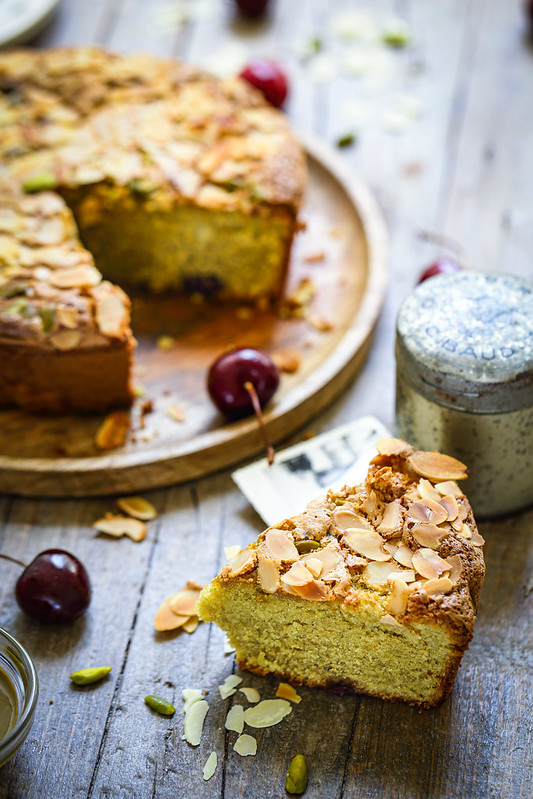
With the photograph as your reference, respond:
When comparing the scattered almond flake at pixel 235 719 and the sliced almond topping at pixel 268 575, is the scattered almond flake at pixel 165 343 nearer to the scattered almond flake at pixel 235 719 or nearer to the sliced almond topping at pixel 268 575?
the sliced almond topping at pixel 268 575

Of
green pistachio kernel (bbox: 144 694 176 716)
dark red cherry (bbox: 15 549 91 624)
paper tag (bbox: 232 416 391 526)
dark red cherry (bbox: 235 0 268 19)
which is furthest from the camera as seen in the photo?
dark red cherry (bbox: 235 0 268 19)

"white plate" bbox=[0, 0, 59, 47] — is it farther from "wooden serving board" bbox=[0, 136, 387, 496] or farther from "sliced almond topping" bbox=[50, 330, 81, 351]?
"sliced almond topping" bbox=[50, 330, 81, 351]

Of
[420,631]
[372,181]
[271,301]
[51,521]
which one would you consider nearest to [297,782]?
[420,631]

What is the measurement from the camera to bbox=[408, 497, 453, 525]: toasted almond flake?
1.98 m

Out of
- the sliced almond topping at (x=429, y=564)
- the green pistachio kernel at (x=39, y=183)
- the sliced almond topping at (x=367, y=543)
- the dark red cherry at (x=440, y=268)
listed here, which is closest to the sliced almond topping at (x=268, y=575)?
the sliced almond topping at (x=367, y=543)

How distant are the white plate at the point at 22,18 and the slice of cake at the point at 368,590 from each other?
294 centimetres

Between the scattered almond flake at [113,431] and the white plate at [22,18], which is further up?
the white plate at [22,18]

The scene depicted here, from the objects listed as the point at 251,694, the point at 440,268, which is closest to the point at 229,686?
→ the point at 251,694

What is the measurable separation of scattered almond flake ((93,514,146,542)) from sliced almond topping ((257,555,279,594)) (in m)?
0.65

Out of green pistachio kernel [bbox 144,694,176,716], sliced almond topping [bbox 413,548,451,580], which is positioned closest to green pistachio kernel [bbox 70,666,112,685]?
green pistachio kernel [bbox 144,694,176,716]

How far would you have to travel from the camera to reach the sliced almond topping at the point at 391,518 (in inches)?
77.9

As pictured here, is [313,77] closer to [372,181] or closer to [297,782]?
[372,181]

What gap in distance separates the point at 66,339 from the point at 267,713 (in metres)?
1.28

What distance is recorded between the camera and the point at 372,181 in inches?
139
